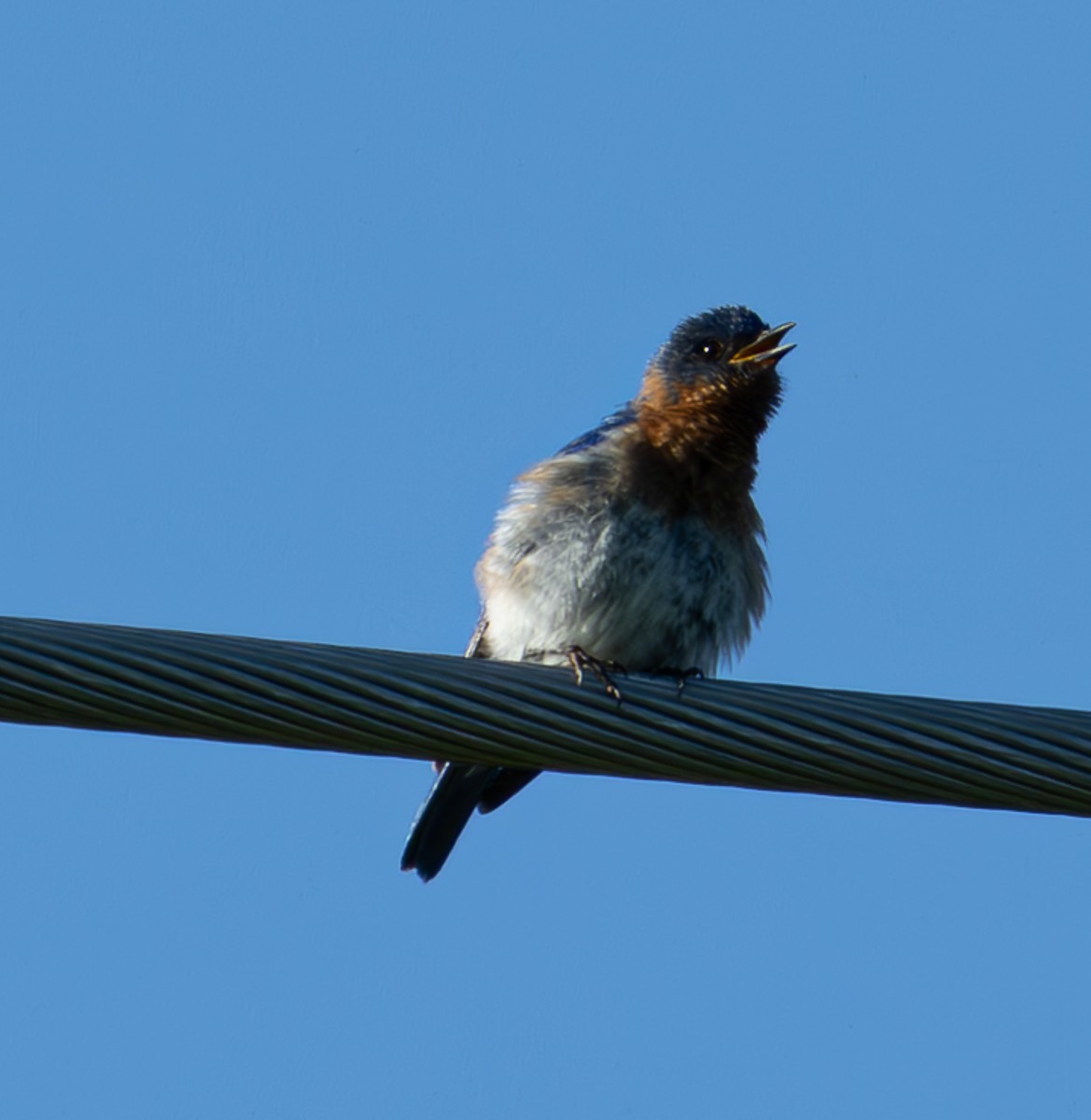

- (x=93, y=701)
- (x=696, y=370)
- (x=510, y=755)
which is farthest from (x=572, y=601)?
(x=93, y=701)

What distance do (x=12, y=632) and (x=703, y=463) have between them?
380 centimetres

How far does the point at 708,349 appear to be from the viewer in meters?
8.37

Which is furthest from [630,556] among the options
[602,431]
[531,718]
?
[531,718]

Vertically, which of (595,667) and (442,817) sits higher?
(442,817)

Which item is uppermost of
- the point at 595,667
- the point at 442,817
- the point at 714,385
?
the point at 714,385

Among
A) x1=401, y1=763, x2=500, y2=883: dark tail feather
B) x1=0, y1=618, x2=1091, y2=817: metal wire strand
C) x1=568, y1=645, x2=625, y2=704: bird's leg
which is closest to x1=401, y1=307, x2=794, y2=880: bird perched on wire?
x1=401, y1=763, x2=500, y2=883: dark tail feather

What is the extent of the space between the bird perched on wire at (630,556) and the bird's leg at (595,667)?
19 centimetres

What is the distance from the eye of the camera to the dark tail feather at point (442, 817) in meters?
7.65

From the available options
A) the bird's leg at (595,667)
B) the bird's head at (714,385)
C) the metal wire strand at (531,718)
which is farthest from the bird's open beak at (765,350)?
the metal wire strand at (531,718)

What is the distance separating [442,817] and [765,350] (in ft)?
7.64

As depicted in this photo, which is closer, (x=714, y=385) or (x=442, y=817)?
(x=442, y=817)

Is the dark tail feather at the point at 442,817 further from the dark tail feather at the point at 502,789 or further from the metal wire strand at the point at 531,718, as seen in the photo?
the metal wire strand at the point at 531,718

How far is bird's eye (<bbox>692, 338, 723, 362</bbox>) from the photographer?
8.30 metres

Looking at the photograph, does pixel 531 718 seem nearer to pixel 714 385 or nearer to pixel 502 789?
pixel 502 789
